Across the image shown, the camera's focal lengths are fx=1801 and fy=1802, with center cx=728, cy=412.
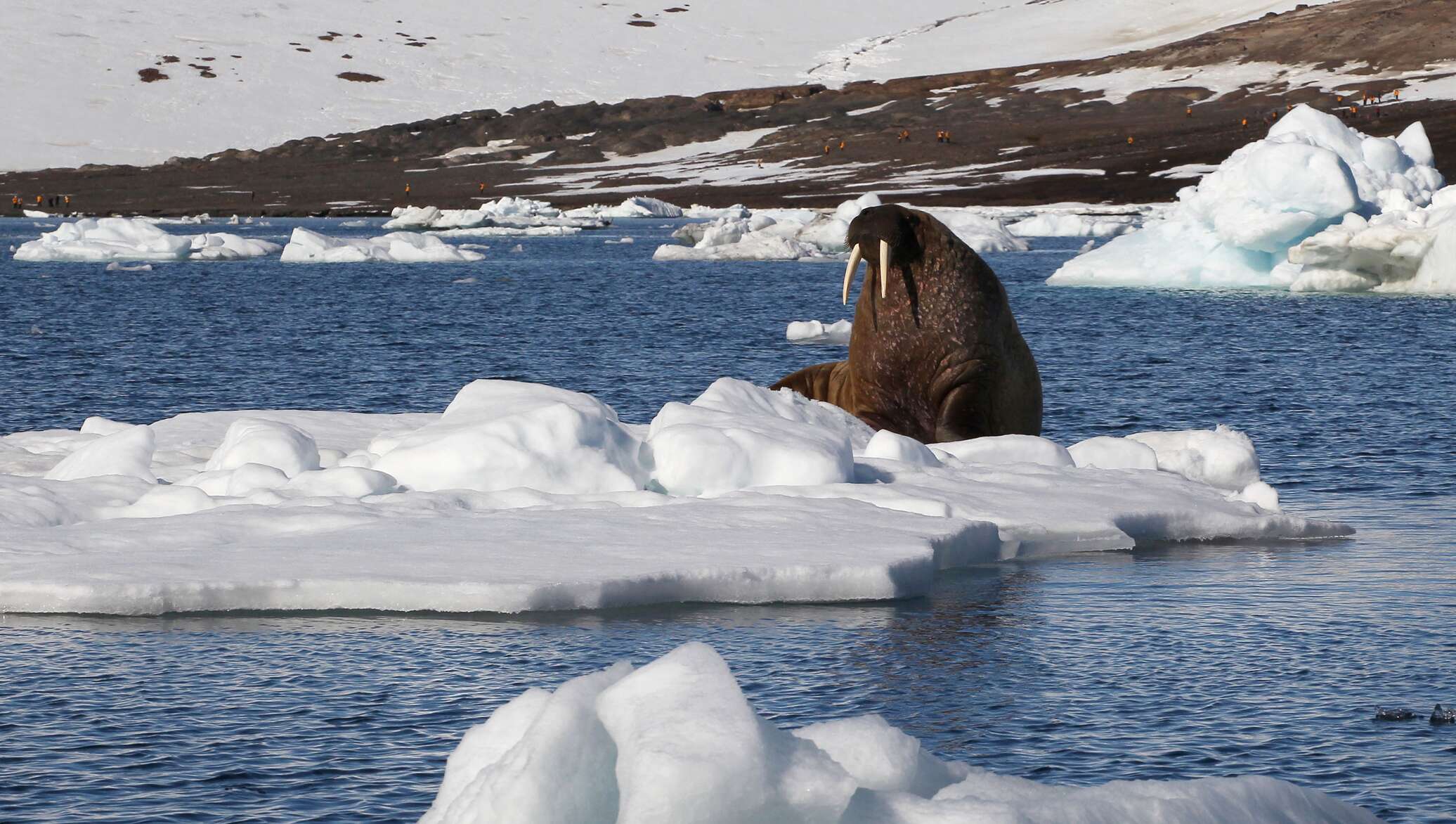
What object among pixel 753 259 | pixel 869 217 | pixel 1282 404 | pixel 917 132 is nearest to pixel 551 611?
pixel 869 217

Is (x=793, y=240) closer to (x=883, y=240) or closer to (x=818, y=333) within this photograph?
(x=818, y=333)

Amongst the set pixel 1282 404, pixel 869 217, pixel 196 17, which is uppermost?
pixel 196 17

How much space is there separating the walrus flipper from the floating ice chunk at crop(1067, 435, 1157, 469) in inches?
103

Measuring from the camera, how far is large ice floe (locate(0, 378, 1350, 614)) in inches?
349

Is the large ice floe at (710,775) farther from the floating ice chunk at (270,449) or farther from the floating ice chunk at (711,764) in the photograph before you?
the floating ice chunk at (270,449)

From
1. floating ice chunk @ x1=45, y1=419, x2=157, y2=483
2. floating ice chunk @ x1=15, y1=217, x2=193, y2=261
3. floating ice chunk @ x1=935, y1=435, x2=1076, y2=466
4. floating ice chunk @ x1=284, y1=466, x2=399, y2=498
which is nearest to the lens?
floating ice chunk @ x1=284, y1=466, x2=399, y2=498

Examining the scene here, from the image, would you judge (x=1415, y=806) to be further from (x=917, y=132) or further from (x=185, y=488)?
(x=917, y=132)

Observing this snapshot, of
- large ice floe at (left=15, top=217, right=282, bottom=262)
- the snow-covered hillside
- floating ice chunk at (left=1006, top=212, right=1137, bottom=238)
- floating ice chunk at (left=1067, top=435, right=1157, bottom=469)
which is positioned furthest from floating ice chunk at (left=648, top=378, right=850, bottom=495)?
the snow-covered hillside

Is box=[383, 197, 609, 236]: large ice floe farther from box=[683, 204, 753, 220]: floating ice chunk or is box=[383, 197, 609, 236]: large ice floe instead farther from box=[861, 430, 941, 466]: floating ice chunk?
box=[861, 430, 941, 466]: floating ice chunk

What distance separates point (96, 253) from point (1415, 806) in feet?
175

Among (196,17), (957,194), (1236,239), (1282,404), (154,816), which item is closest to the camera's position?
(154,816)

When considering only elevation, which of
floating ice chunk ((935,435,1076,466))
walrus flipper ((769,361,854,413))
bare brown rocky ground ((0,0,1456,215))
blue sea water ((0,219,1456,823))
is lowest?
blue sea water ((0,219,1456,823))

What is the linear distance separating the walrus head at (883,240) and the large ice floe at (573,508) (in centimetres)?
128

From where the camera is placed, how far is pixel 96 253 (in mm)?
54562
